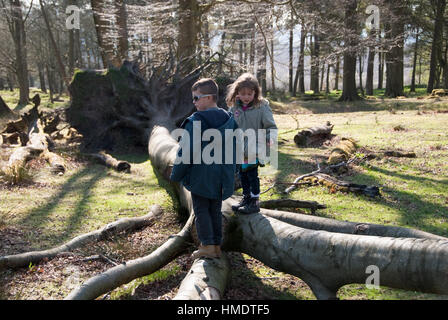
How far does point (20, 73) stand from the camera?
76.2 feet

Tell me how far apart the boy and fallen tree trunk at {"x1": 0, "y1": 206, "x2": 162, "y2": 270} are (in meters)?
1.44

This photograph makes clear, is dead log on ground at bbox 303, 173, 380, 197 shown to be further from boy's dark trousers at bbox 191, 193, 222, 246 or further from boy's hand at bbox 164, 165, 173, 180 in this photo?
boy's dark trousers at bbox 191, 193, 222, 246

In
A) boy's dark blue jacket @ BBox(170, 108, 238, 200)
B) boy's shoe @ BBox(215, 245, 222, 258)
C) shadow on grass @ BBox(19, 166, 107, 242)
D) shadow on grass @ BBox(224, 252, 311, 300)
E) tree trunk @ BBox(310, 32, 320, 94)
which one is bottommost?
shadow on grass @ BBox(224, 252, 311, 300)

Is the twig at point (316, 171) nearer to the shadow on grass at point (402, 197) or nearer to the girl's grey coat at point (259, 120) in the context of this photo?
the shadow on grass at point (402, 197)

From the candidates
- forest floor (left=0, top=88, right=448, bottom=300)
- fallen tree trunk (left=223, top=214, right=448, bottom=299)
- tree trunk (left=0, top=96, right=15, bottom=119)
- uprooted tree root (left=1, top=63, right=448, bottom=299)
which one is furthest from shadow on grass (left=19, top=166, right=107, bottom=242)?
tree trunk (left=0, top=96, right=15, bottom=119)

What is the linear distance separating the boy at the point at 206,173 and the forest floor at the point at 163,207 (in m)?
0.51

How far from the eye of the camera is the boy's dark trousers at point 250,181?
4.05 meters

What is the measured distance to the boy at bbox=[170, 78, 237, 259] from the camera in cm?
321

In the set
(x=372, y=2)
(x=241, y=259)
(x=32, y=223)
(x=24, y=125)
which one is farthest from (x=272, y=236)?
(x=372, y=2)

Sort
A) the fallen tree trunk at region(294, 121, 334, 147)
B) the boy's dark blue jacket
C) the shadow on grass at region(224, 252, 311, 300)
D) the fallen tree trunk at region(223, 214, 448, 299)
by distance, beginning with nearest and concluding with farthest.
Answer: the fallen tree trunk at region(223, 214, 448, 299) → the shadow on grass at region(224, 252, 311, 300) → the boy's dark blue jacket → the fallen tree trunk at region(294, 121, 334, 147)

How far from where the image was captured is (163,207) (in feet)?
17.9

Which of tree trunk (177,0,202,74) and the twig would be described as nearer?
the twig

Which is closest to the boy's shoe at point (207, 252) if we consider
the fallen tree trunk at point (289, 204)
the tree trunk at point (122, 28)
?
the fallen tree trunk at point (289, 204)

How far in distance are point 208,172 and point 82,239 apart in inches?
70.3
